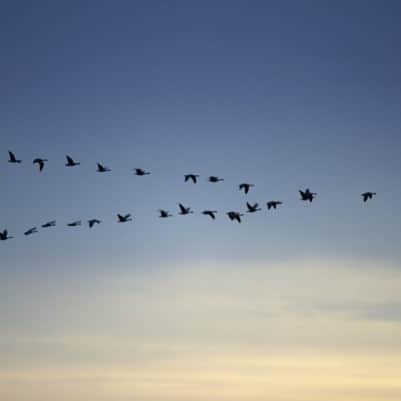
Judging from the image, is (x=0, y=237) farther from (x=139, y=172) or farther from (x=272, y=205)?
(x=272, y=205)

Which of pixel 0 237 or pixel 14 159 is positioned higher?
pixel 14 159

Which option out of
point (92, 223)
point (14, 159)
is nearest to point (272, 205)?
point (92, 223)

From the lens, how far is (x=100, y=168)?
546ft

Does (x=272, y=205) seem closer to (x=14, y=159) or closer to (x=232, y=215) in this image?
(x=232, y=215)

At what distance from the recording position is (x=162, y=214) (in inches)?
6590

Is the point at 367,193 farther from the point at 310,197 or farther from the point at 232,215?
the point at 232,215

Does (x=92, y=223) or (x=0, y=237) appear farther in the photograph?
(x=92, y=223)

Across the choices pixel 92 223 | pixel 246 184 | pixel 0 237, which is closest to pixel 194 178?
pixel 246 184

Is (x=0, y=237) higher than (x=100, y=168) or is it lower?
lower

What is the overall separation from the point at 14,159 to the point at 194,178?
26315 mm

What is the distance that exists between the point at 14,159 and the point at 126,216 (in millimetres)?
19603

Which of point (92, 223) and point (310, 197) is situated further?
point (92, 223)

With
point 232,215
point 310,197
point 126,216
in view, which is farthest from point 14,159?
point 310,197

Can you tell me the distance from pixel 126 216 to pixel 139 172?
7.92 metres
